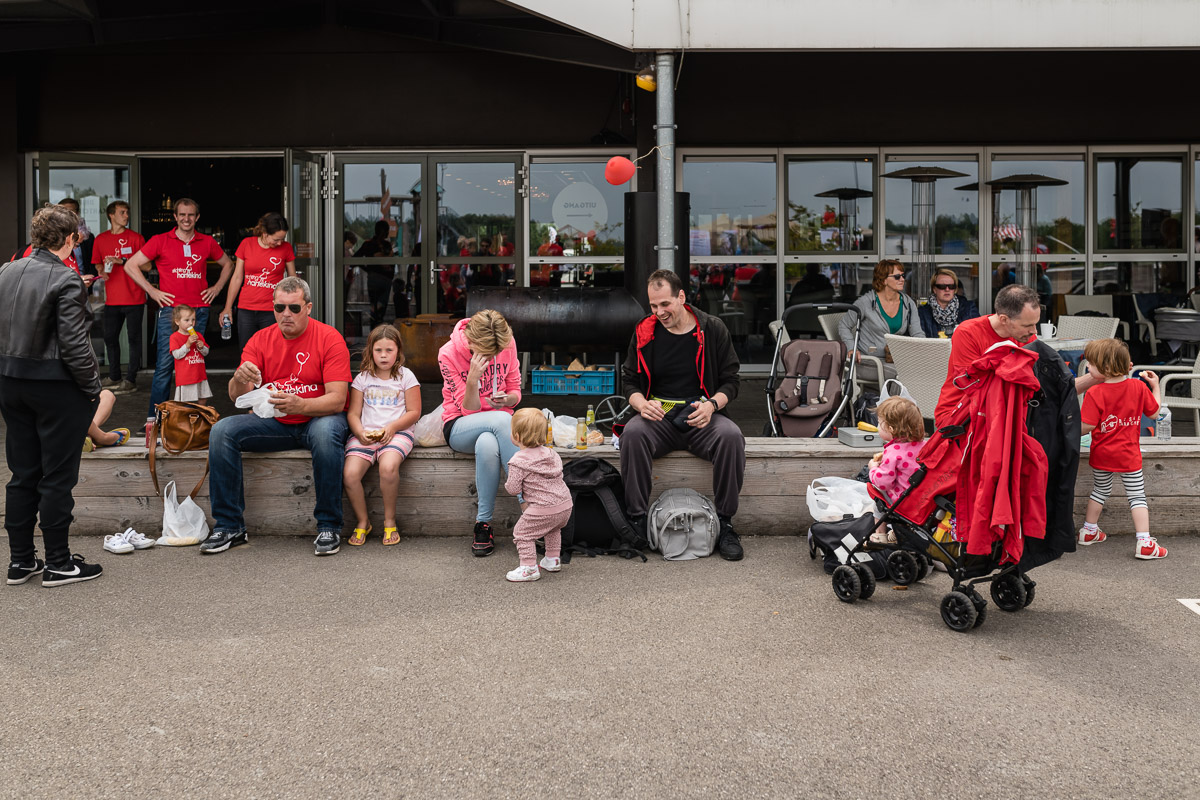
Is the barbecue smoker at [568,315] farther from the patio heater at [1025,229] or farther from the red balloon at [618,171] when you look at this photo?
the patio heater at [1025,229]

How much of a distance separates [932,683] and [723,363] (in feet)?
8.41

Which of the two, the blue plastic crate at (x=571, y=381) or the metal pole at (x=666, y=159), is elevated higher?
the metal pole at (x=666, y=159)

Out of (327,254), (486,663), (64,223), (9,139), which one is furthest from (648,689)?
(9,139)

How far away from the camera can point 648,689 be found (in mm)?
3693

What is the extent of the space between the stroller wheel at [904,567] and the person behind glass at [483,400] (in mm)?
1870

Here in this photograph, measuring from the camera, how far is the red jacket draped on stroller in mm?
4156

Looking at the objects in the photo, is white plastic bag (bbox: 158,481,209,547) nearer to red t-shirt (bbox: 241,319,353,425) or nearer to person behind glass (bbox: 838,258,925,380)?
red t-shirt (bbox: 241,319,353,425)

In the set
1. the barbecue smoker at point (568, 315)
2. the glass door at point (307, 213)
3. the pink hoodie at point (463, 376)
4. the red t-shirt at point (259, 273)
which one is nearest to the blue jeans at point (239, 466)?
the pink hoodie at point (463, 376)

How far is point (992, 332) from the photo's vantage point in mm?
4676

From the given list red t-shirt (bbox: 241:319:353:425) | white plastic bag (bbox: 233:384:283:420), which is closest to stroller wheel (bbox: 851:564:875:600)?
red t-shirt (bbox: 241:319:353:425)

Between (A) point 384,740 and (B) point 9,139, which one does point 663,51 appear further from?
(B) point 9,139

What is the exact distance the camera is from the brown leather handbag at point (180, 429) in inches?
224

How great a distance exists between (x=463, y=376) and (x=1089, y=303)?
26.6 feet

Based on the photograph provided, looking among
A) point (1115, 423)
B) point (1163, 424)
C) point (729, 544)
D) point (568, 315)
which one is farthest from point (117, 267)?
point (1163, 424)
